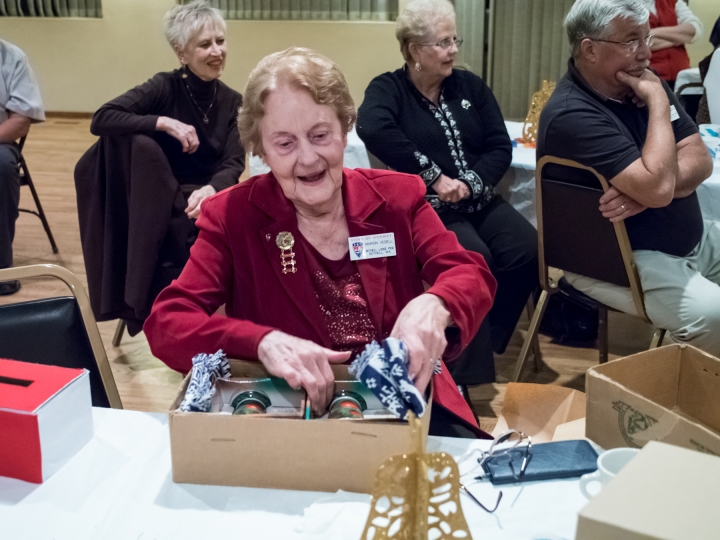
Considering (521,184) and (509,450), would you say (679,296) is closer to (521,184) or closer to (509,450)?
(521,184)

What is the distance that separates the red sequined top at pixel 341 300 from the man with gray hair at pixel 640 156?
1.01 meters

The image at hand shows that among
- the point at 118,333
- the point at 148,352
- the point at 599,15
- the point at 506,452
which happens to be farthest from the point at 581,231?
the point at 118,333

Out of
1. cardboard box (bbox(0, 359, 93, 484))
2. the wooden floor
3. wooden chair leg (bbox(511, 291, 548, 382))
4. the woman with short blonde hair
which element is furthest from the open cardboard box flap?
the woman with short blonde hair

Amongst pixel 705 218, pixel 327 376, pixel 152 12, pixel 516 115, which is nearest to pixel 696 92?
pixel 705 218

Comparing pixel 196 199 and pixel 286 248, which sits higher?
pixel 286 248

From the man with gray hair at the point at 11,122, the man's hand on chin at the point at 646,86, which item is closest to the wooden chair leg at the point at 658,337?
the man's hand on chin at the point at 646,86

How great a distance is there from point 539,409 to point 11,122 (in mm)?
3502

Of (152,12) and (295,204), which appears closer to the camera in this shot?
(295,204)

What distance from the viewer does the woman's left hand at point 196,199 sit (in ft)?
9.02

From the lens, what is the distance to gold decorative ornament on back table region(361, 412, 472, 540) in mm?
811

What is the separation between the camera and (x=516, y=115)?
745 centimetres

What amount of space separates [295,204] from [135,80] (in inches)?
302

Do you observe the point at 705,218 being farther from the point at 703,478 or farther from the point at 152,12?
the point at 152,12

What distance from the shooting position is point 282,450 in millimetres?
1050
